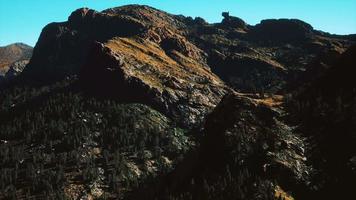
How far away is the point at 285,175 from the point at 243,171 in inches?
626

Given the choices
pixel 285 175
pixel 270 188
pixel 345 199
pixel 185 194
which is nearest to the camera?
pixel 345 199

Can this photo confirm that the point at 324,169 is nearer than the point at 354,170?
No

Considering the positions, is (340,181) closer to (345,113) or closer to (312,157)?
(312,157)

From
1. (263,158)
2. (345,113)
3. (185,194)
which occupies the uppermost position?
(345,113)

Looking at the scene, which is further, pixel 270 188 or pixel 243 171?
pixel 243 171

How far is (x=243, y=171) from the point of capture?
185875 mm

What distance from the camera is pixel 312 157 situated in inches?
7416

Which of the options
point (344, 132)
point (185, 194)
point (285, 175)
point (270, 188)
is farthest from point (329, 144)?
point (185, 194)

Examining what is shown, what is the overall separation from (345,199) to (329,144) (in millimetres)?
36907

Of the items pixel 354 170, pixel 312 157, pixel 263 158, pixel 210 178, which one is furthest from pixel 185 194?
pixel 354 170

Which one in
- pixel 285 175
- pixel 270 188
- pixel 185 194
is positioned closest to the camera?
pixel 270 188

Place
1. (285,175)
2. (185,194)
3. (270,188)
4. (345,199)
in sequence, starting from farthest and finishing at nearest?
1. (185,194)
2. (285,175)
3. (270,188)
4. (345,199)

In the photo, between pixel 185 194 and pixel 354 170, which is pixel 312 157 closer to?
pixel 354 170

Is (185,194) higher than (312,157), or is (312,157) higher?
(312,157)
